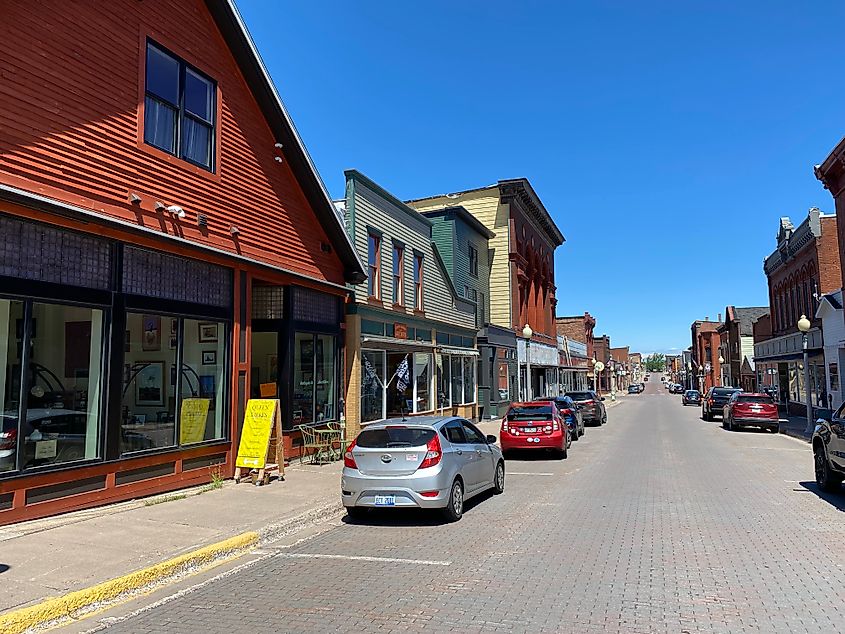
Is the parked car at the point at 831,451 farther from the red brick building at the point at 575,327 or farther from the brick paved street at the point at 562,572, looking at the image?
the red brick building at the point at 575,327

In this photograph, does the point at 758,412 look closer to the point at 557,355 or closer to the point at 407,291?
the point at 407,291

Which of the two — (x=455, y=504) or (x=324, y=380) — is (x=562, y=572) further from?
(x=324, y=380)

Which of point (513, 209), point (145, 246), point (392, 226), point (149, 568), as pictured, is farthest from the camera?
point (513, 209)

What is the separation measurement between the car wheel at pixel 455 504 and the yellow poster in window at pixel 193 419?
507 cm

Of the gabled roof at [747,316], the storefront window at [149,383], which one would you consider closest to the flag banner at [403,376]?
the storefront window at [149,383]

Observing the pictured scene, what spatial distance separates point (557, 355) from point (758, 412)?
2035cm

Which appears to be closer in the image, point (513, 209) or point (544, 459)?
point (544, 459)

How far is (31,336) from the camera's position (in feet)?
29.4

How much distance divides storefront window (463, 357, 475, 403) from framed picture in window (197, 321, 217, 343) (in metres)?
16.4

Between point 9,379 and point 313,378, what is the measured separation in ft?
25.9

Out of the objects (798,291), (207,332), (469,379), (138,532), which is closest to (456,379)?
(469,379)

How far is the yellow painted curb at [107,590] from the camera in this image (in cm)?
551

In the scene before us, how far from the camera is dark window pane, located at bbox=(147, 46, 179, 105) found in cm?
1135

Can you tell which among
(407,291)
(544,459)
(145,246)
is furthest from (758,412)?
(145,246)
